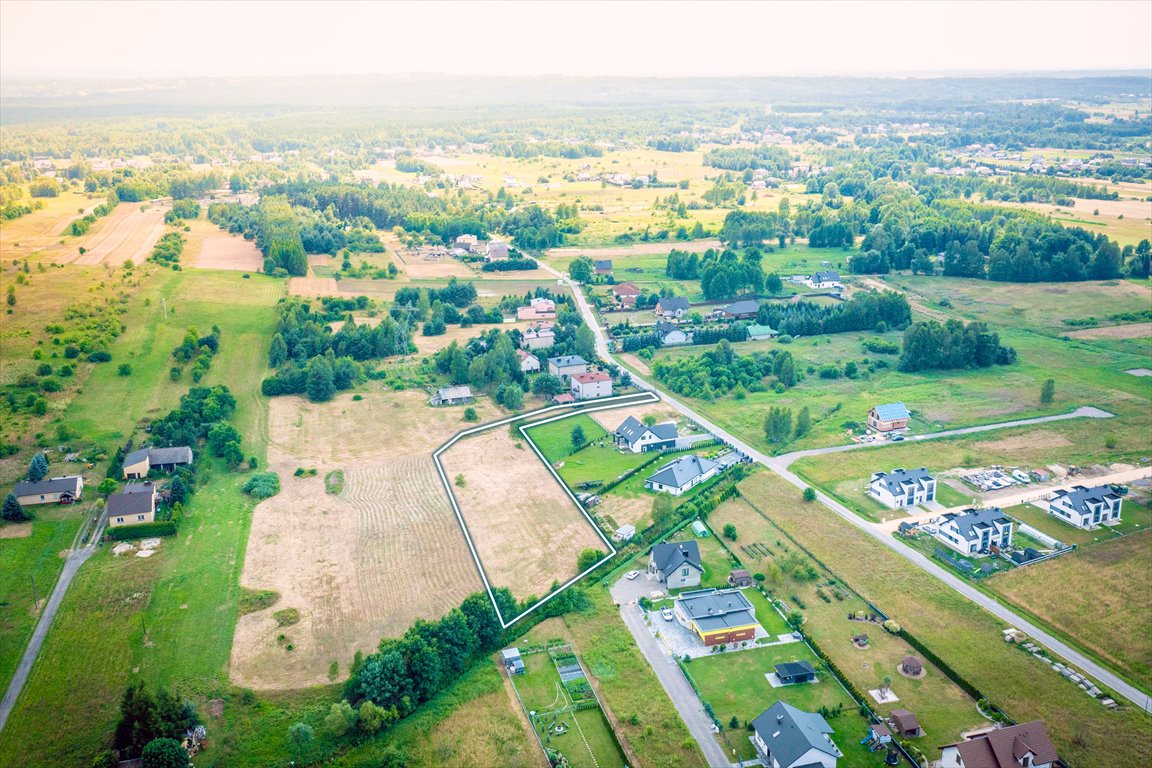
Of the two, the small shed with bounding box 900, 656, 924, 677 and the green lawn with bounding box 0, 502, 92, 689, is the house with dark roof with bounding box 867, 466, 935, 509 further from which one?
the green lawn with bounding box 0, 502, 92, 689

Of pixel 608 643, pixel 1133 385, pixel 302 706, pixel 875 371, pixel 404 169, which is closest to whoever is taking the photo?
pixel 302 706

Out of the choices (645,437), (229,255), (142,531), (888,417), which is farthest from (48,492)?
(229,255)

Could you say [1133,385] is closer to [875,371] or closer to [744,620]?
[875,371]

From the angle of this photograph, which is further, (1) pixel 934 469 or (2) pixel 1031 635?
(1) pixel 934 469

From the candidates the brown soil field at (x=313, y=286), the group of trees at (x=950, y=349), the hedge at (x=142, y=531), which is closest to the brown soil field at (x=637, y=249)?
the brown soil field at (x=313, y=286)

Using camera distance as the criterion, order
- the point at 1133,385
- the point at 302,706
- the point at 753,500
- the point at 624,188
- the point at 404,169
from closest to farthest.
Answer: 1. the point at 302,706
2. the point at 753,500
3. the point at 1133,385
4. the point at 624,188
5. the point at 404,169

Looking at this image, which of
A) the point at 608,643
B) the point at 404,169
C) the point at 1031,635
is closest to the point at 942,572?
the point at 1031,635

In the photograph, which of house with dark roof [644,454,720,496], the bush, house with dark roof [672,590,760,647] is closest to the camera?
house with dark roof [672,590,760,647]

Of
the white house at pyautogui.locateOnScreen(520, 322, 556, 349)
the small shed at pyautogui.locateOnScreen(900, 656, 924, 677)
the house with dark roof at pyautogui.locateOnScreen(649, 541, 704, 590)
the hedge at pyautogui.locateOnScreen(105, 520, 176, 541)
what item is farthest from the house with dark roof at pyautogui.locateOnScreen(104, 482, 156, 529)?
the small shed at pyautogui.locateOnScreen(900, 656, 924, 677)
